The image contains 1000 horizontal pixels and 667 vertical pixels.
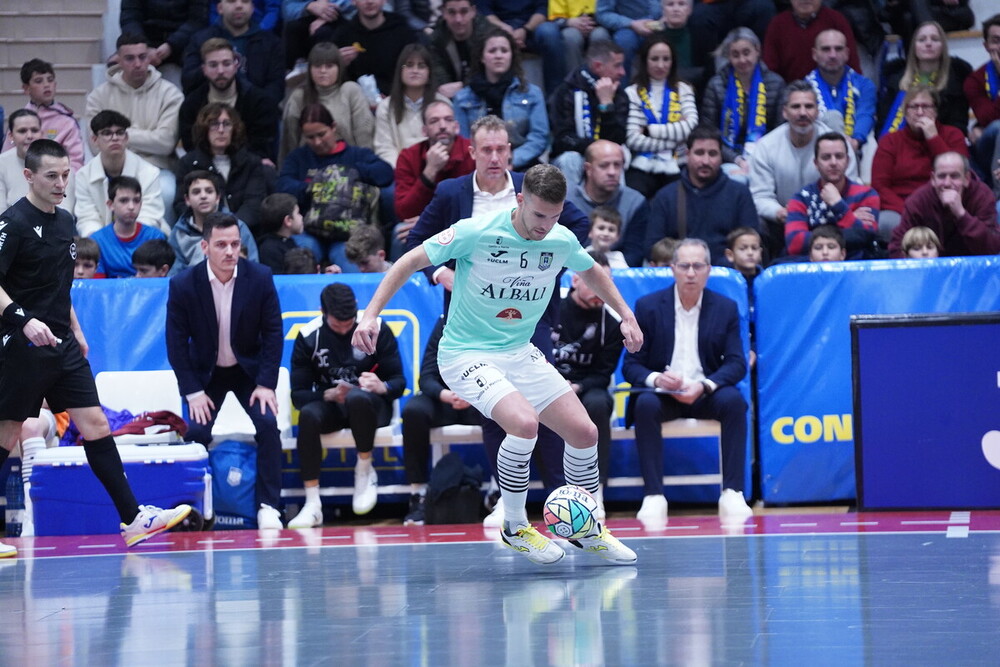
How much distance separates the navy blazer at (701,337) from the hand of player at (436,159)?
2.29 metres

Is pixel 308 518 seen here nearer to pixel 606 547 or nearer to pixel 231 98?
pixel 606 547

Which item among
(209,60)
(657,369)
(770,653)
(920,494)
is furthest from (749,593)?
(209,60)

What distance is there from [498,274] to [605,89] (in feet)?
18.1

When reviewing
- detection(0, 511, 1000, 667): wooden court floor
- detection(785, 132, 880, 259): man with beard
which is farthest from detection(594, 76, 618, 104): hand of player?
detection(0, 511, 1000, 667): wooden court floor

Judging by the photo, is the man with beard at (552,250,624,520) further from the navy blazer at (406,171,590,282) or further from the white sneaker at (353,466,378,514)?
the white sneaker at (353,466,378,514)

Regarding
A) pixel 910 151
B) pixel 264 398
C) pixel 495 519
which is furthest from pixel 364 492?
pixel 910 151

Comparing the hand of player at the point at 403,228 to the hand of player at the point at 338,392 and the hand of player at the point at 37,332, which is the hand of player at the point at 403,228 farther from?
the hand of player at the point at 37,332

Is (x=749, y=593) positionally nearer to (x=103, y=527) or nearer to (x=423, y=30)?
(x=103, y=527)

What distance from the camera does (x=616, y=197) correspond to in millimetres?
10922

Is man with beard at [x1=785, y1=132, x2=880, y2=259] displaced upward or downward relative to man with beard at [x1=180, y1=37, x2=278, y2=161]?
downward

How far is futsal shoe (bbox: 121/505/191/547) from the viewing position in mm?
8172

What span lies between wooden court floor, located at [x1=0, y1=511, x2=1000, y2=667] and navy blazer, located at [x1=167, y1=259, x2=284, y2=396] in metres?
1.48

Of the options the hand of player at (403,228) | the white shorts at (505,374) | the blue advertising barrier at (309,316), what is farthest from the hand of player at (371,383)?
the white shorts at (505,374)

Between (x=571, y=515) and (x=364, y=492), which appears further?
(x=364, y=492)
